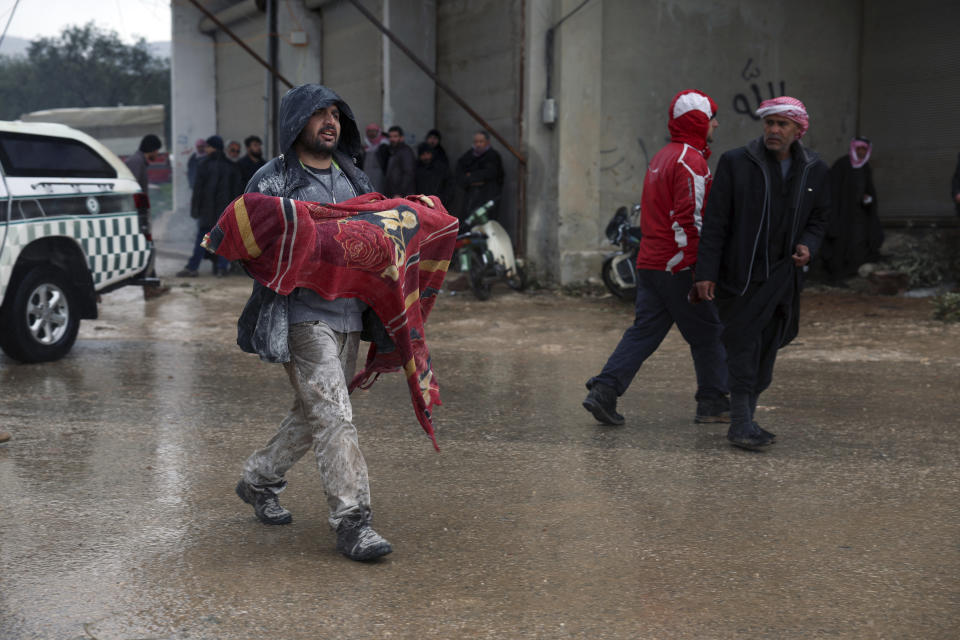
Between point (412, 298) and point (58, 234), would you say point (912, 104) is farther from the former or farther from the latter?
point (412, 298)

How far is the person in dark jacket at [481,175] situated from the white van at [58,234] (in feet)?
18.5

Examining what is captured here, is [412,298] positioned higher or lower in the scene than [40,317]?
higher

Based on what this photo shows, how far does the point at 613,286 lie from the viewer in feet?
39.6

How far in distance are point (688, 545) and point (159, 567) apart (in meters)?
1.94

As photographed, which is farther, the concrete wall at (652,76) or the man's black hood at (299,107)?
the concrete wall at (652,76)

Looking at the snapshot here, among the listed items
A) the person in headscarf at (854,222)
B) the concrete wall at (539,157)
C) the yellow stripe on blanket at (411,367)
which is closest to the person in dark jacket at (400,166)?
the concrete wall at (539,157)

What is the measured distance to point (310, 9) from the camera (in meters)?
18.3

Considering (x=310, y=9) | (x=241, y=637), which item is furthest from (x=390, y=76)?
(x=241, y=637)

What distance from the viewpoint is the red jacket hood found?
5910 mm

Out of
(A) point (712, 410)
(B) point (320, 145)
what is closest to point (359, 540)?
(B) point (320, 145)

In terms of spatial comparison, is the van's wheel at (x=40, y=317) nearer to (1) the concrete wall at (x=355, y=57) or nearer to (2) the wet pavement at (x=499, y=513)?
(2) the wet pavement at (x=499, y=513)

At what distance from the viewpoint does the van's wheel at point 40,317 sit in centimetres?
784

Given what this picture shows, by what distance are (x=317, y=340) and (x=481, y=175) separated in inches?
396

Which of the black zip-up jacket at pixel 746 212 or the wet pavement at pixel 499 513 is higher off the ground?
the black zip-up jacket at pixel 746 212
